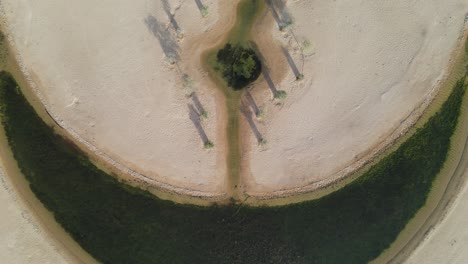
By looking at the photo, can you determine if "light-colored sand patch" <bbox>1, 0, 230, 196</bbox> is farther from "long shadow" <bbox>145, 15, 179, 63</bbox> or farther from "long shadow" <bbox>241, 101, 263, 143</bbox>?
"long shadow" <bbox>241, 101, 263, 143</bbox>

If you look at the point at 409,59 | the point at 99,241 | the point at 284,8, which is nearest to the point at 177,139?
the point at 99,241

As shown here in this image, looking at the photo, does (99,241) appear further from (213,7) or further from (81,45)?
(213,7)

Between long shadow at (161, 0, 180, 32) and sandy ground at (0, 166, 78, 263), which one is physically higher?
long shadow at (161, 0, 180, 32)

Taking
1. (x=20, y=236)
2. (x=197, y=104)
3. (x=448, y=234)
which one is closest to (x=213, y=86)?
(x=197, y=104)

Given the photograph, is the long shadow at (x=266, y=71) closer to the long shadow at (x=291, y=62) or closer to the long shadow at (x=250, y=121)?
the long shadow at (x=291, y=62)

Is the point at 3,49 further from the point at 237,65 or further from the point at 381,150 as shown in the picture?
the point at 381,150

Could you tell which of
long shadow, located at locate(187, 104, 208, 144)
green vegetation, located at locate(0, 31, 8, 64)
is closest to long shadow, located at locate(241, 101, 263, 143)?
long shadow, located at locate(187, 104, 208, 144)
